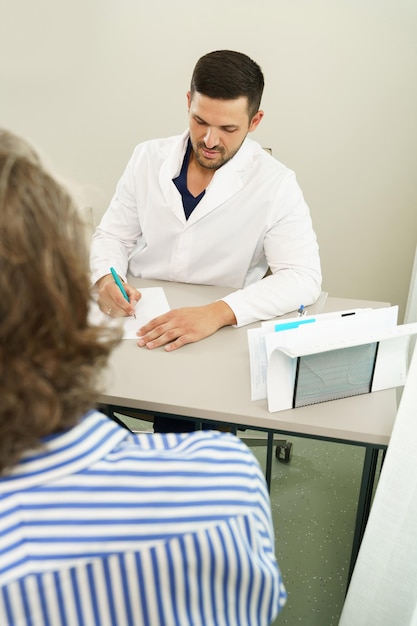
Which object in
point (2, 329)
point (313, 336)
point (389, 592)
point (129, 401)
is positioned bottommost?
point (389, 592)

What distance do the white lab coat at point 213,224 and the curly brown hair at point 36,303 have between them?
1198mm

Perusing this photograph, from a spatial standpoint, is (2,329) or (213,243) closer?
(2,329)

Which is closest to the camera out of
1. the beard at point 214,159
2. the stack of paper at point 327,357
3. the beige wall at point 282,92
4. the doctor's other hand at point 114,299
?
A: the stack of paper at point 327,357

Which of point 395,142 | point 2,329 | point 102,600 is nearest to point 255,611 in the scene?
point 102,600

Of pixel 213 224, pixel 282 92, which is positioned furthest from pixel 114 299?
pixel 282 92

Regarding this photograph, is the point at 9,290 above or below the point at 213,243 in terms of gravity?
above

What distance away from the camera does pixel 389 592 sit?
1.06 metres

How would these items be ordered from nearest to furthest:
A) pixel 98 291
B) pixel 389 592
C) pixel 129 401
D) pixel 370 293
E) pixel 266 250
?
1. pixel 389 592
2. pixel 129 401
3. pixel 98 291
4. pixel 266 250
5. pixel 370 293

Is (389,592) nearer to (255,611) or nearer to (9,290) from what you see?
(255,611)

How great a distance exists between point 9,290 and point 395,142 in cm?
244

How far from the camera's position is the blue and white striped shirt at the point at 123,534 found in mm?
454

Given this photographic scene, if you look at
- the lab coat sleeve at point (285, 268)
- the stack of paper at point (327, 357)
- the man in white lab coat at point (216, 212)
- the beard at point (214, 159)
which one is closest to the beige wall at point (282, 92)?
the man in white lab coat at point (216, 212)

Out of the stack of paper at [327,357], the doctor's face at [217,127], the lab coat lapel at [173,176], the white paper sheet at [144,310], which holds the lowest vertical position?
the white paper sheet at [144,310]

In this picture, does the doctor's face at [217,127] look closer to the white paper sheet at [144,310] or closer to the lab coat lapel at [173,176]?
the lab coat lapel at [173,176]
